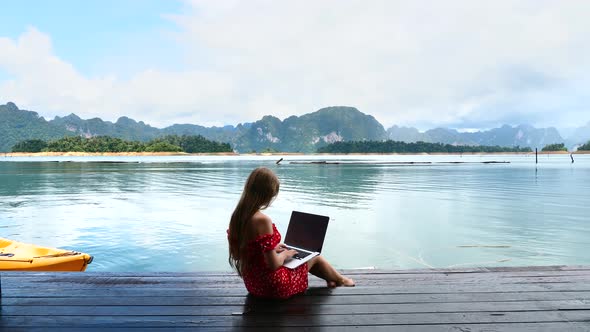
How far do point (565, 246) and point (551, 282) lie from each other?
809 cm

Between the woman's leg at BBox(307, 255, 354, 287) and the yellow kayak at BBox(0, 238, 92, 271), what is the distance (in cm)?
394

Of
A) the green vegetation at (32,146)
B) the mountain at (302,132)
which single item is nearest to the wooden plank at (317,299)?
the green vegetation at (32,146)

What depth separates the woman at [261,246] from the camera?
312 cm

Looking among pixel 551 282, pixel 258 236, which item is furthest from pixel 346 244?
pixel 258 236

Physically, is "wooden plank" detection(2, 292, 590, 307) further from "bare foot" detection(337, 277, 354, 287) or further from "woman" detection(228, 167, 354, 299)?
"bare foot" detection(337, 277, 354, 287)

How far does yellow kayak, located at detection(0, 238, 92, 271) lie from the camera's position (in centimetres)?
561

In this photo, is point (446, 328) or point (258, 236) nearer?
point (446, 328)

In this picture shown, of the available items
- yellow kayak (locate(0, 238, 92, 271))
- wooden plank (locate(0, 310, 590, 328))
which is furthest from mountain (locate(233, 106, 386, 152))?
wooden plank (locate(0, 310, 590, 328))

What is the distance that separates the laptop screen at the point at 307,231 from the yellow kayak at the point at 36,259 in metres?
3.81

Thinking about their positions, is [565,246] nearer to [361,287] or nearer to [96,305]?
[361,287]

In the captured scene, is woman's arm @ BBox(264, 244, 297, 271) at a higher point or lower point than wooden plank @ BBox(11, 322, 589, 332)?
higher

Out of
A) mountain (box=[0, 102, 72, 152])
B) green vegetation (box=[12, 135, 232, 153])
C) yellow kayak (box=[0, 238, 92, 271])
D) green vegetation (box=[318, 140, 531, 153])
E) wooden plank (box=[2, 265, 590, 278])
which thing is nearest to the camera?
wooden plank (box=[2, 265, 590, 278])

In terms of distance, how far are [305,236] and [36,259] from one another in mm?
4092

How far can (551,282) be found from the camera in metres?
3.99
